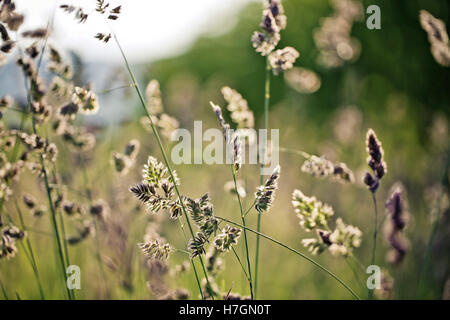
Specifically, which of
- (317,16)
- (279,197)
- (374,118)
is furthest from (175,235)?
(317,16)

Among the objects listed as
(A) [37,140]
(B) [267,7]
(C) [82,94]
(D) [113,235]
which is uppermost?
(B) [267,7]

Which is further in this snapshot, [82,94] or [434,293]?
[434,293]

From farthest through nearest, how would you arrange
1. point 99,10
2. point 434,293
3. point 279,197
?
point 279,197, point 434,293, point 99,10

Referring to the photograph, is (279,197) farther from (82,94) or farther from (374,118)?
(82,94)

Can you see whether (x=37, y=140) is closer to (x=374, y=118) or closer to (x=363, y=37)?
(x=374, y=118)

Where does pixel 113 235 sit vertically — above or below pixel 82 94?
below

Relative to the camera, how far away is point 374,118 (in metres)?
4.27

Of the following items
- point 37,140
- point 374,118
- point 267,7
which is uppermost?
point 267,7

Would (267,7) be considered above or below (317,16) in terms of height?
above

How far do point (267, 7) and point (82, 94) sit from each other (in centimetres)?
61

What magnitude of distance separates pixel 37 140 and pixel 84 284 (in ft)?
3.32

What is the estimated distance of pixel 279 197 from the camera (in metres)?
3.41
